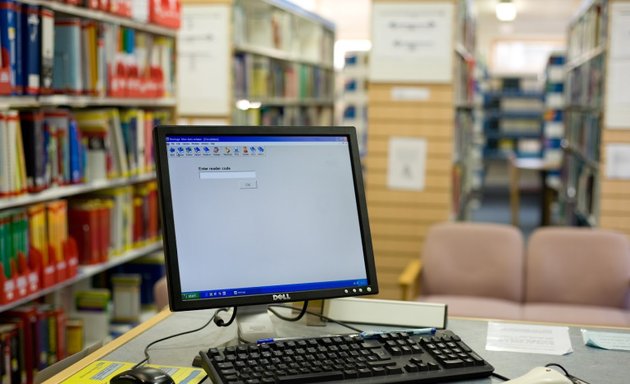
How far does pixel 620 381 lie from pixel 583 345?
0.23 m

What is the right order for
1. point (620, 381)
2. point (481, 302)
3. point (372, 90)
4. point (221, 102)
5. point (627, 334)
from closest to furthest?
1. point (620, 381)
2. point (627, 334)
3. point (481, 302)
4. point (372, 90)
5. point (221, 102)

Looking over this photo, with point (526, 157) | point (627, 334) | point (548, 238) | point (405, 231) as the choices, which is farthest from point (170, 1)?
point (526, 157)

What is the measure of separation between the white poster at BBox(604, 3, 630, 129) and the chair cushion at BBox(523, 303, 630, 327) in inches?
57.0

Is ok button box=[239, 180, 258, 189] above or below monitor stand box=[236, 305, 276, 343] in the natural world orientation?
above

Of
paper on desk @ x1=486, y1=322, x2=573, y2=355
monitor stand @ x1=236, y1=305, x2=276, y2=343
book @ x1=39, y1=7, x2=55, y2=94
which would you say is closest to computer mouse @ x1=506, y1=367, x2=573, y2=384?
paper on desk @ x1=486, y1=322, x2=573, y2=355

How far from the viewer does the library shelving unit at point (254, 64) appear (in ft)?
16.7

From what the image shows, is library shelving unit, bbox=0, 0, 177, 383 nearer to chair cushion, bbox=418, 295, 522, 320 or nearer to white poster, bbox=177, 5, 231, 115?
white poster, bbox=177, 5, 231, 115

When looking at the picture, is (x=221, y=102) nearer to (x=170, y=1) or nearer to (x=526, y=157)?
(x=170, y=1)

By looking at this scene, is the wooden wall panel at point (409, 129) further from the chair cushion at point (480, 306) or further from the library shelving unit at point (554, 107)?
the library shelving unit at point (554, 107)

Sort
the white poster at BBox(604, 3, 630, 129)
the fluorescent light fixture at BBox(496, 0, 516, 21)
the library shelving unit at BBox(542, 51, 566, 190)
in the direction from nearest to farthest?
the white poster at BBox(604, 3, 630, 129) → the fluorescent light fixture at BBox(496, 0, 516, 21) → the library shelving unit at BBox(542, 51, 566, 190)

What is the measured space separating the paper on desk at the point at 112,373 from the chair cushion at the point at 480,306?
80.6 inches

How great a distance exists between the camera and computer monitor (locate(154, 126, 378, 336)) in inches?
60.3

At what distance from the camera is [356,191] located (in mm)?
1711

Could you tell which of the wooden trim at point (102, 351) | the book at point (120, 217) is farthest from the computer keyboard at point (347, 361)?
the book at point (120, 217)
